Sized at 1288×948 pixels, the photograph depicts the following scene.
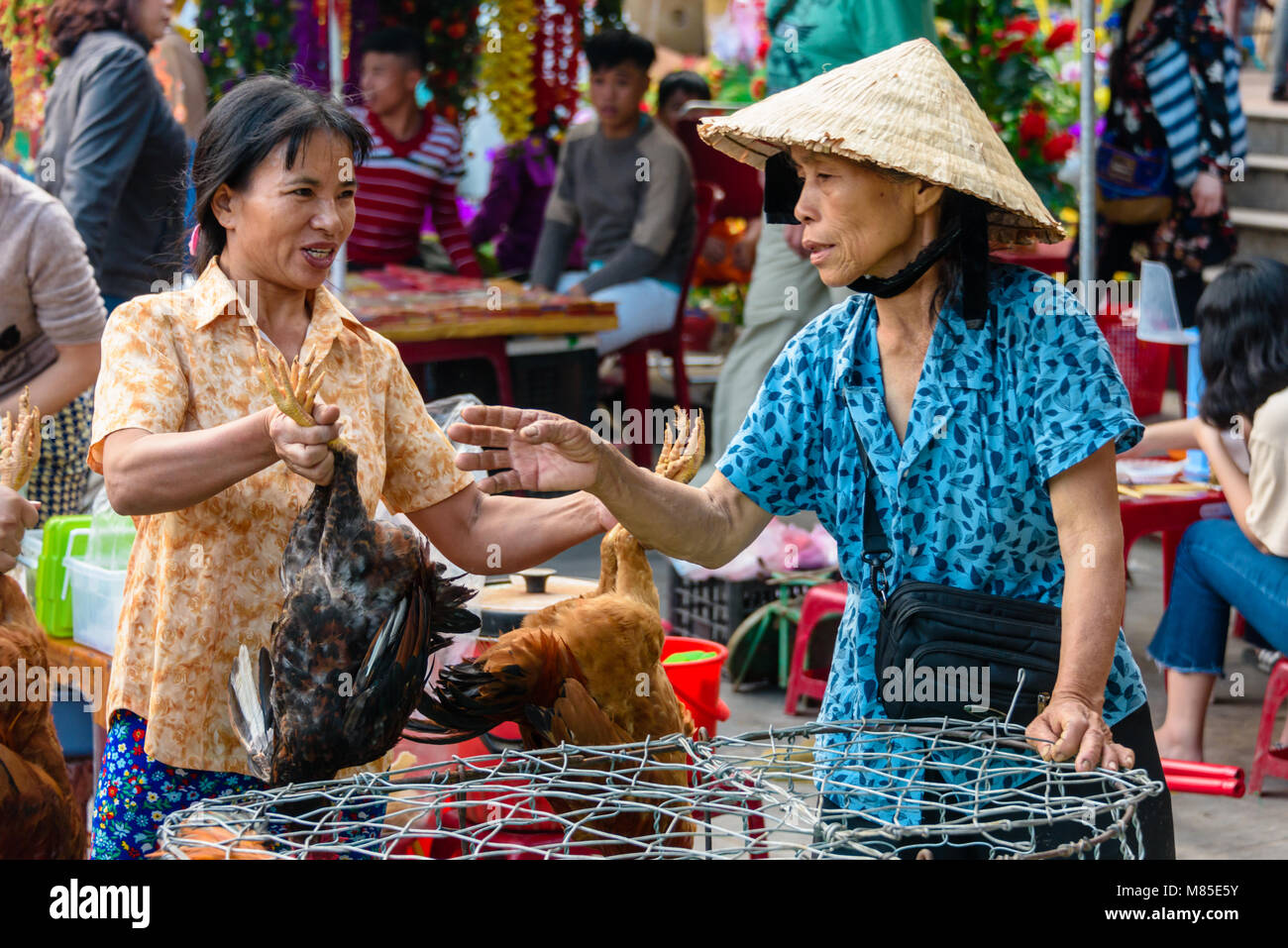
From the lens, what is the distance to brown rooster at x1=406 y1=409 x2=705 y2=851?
215 cm

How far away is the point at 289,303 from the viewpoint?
7.48ft

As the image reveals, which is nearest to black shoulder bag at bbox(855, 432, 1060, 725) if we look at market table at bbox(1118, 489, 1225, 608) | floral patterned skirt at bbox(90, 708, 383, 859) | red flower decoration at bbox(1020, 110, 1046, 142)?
floral patterned skirt at bbox(90, 708, 383, 859)

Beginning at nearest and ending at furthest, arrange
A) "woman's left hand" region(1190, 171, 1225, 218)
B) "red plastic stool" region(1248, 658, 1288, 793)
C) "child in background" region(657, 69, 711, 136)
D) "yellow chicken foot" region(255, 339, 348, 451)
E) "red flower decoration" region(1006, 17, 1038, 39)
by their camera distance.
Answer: "yellow chicken foot" region(255, 339, 348, 451) < "red plastic stool" region(1248, 658, 1288, 793) < "woman's left hand" region(1190, 171, 1225, 218) < "red flower decoration" region(1006, 17, 1038, 39) < "child in background" region(657, 69, 711, 136)

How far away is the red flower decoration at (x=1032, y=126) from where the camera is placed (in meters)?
7.49

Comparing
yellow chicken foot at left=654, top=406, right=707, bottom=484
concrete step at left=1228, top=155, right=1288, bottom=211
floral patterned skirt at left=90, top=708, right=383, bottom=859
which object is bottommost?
floral patterned skirt at left=90, top=708, right=383, bottom=859

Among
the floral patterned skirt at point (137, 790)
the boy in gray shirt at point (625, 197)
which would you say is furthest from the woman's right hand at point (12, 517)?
the boy in gray shirt at point (625, 197)

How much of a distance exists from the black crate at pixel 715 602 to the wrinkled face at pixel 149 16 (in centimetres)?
255

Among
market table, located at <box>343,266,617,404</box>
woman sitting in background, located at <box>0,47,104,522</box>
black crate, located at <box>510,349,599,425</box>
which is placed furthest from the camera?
black crate, located at <box>510,349,599,425</box>

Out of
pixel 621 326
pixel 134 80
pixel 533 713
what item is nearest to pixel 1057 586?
pixel 533 713

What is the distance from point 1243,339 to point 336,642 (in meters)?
3.23

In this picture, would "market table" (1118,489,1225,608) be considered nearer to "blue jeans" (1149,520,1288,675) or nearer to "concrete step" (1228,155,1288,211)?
"blue jeans" (1149,520,1288,675)

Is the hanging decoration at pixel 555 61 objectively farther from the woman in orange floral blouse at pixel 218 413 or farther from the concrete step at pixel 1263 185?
the woman in orange floral blouse at pixel 218 413

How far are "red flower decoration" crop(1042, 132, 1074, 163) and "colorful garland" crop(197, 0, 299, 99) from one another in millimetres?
3850
